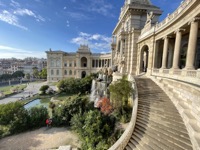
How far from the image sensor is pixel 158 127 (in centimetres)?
797

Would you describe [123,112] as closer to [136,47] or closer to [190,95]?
[190,95]

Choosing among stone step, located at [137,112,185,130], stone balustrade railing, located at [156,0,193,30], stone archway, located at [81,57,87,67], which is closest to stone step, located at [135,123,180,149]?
stone step, located at [137,112,185,130]

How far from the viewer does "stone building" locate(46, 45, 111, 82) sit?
2178 inches

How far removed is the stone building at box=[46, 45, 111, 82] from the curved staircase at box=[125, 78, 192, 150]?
4388cm

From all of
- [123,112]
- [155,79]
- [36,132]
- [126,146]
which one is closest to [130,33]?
[155,79]

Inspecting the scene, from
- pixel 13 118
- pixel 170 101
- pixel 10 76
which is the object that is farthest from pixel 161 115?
pixel 10 76

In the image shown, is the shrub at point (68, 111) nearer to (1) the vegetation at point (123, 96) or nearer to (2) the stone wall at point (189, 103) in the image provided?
(1) the vegetation at point (123, 96)

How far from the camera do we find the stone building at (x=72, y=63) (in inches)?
2178

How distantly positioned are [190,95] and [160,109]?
245cm

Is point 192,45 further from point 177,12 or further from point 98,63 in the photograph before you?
point 98,63

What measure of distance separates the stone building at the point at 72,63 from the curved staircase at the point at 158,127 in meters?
43.9

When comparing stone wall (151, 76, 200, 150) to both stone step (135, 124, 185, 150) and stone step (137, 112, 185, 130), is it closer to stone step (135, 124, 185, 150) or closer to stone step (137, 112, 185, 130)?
stone step (137, 112, 185, 130)

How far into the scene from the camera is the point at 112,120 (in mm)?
11633

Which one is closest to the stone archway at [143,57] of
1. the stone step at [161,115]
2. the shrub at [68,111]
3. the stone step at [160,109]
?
the stone step at [160,109]
